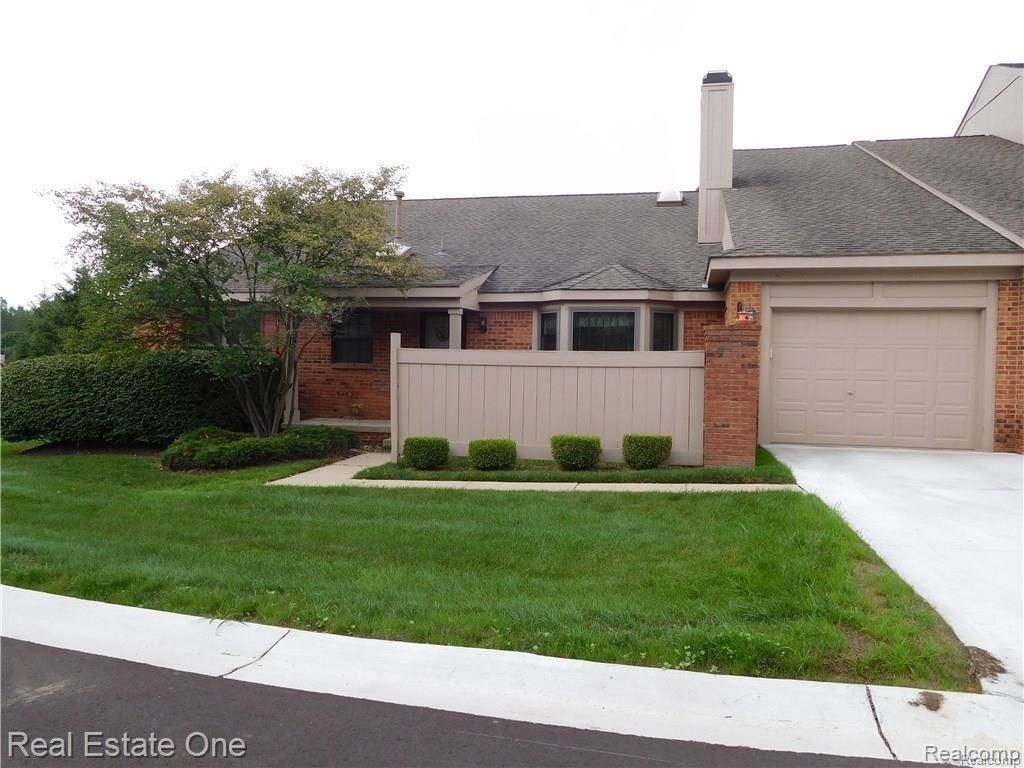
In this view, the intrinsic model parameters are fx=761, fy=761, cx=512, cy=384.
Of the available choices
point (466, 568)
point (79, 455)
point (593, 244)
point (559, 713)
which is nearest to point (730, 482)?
point (466, 568)

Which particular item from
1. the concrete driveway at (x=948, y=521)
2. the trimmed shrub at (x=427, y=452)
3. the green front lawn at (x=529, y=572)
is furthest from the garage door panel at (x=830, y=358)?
the trimmed shrub at (x=427, y=452)

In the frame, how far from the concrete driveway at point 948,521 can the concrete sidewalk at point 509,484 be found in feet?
3.20

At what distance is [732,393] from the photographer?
10.0 meters

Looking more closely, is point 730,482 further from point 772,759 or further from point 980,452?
point 772,759

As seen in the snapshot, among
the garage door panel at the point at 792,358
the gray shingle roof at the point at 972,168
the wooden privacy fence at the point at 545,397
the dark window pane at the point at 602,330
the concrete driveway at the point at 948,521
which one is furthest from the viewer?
the dark window pane at the point at 602,330

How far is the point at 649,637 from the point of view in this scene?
4.62 meters

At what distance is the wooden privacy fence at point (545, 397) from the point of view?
10.6 metres

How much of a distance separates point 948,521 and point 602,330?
7936mm

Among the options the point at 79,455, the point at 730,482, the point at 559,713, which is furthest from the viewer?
the point at 79,455

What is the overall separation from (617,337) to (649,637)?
10042 millimetres

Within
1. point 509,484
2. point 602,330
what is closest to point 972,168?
point 602,330

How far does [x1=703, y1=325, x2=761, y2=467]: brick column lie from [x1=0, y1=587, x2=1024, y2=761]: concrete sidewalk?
615 centimetres

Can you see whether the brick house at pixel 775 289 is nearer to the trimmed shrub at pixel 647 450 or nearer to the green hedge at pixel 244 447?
the trimmed shrub at pixel 647 450

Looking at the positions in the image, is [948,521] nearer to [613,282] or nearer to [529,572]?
[529,572]
